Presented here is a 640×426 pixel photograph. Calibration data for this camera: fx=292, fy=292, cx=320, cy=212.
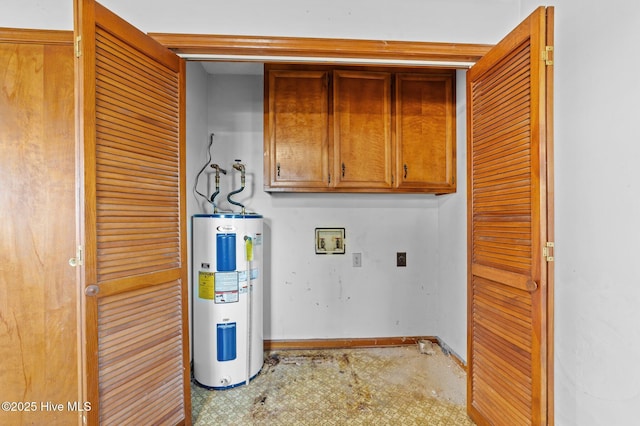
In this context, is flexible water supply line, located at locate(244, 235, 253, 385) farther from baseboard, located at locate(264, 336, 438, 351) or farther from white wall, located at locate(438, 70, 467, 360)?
white wall, located at locate(438, 70, 467, 360)

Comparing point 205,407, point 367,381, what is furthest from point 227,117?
point 367,381

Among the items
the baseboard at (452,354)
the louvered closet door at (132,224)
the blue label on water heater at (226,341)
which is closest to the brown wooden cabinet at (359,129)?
the louvered closet door at (132,224)

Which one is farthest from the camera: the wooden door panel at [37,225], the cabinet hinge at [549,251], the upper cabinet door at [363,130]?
the upper cabinet door at [363,130]

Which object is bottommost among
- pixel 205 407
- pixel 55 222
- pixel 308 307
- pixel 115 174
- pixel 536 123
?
pixel 205 407

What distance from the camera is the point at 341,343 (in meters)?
2.59

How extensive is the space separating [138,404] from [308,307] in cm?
150

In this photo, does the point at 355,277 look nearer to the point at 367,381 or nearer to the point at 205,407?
the point at 367,381

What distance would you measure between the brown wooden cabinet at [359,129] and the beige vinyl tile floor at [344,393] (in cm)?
137

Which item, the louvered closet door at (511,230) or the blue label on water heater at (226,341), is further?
the blue label on water heater at (226,341)

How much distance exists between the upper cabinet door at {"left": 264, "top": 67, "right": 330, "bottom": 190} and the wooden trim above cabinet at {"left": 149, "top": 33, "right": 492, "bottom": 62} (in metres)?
0.70

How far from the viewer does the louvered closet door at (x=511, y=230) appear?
114cm

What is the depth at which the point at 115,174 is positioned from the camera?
1.21 metres

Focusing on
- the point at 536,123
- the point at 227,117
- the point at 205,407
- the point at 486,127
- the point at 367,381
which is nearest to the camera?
the point at 536,123

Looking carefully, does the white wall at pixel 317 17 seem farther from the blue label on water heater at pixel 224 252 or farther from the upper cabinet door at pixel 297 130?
the blue label on water heater at pixel 224 252
